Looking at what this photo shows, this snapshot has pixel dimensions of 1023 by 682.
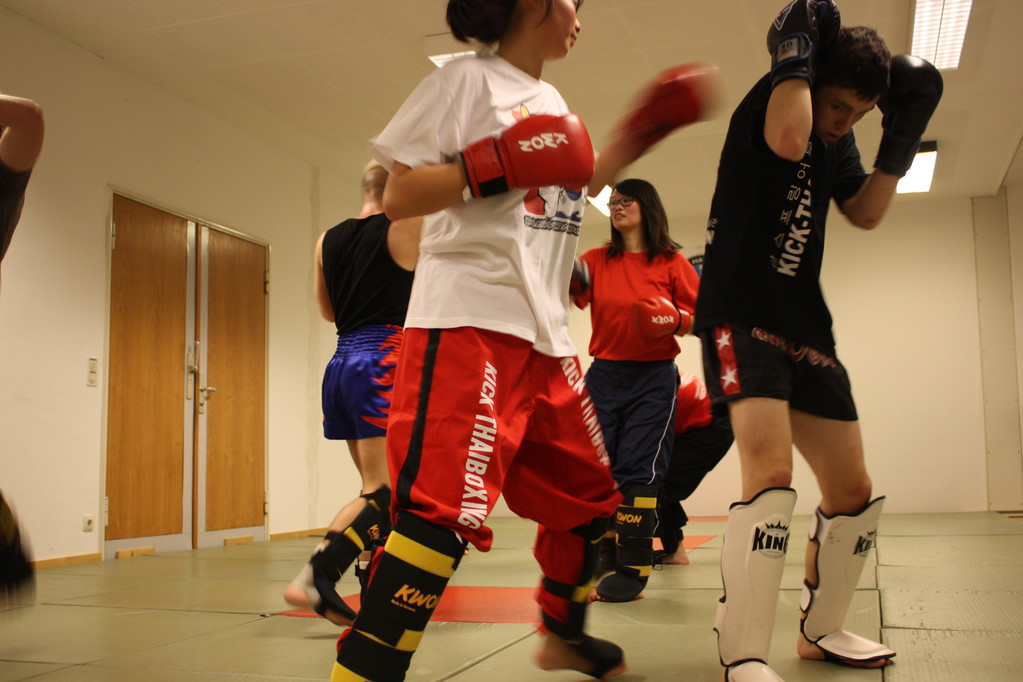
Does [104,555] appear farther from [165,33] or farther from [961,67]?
[961,67]

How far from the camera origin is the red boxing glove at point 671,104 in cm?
177

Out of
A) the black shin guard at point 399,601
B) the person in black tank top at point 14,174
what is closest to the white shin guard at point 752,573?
the black shin guard at point 399,601

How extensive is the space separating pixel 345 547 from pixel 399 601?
3.80 ft

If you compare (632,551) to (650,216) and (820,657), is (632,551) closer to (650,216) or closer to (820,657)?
(820,657)

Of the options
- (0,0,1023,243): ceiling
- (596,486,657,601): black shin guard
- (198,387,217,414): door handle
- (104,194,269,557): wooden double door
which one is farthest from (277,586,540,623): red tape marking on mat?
(198,387,217,414): door handle

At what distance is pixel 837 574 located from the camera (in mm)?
2021

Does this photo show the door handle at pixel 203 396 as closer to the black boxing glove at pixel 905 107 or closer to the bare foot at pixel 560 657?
the bare foot at pixel 560 657

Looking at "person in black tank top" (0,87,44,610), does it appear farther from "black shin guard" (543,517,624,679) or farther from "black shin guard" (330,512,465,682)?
"black shin guard" (543,517,624,679)

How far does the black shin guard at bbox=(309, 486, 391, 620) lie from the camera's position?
2383mm

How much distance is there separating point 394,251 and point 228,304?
4807mm

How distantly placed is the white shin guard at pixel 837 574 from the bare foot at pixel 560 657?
0.59 meters

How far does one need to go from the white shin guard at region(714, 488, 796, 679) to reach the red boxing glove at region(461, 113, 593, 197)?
78 centimetres

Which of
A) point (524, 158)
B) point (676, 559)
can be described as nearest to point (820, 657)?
point (524, 158)

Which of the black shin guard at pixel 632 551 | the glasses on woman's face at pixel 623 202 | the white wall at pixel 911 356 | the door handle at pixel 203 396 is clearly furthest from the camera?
the white wall at pixel 911 356
